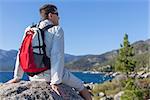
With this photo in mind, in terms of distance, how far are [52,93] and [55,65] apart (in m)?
0.39

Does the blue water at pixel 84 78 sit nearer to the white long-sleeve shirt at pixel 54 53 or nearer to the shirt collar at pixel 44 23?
the white long-sleeve shirt at pixel 54 53

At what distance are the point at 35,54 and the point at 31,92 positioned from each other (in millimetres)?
510

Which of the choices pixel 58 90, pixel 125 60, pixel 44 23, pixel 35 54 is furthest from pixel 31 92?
pixel 125 60

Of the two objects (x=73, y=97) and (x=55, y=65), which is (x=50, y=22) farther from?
(x=73, y=97)

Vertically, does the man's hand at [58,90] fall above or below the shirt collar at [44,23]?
below

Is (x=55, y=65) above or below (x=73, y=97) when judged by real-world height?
above

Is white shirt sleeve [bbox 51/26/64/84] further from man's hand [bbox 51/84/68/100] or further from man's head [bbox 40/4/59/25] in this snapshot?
man's head [bbox 40/4/59/25]

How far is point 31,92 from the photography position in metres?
5.15

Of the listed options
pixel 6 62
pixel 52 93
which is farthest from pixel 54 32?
pixel 6 62

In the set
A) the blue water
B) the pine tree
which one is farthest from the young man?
the pine tree

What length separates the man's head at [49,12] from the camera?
5.36m

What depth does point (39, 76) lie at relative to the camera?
532 cm

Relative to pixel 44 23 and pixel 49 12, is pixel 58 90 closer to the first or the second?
pixel 44 23

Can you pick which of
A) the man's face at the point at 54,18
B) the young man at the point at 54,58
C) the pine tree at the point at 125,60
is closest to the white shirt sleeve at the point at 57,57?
the young man at the point at 54,58
